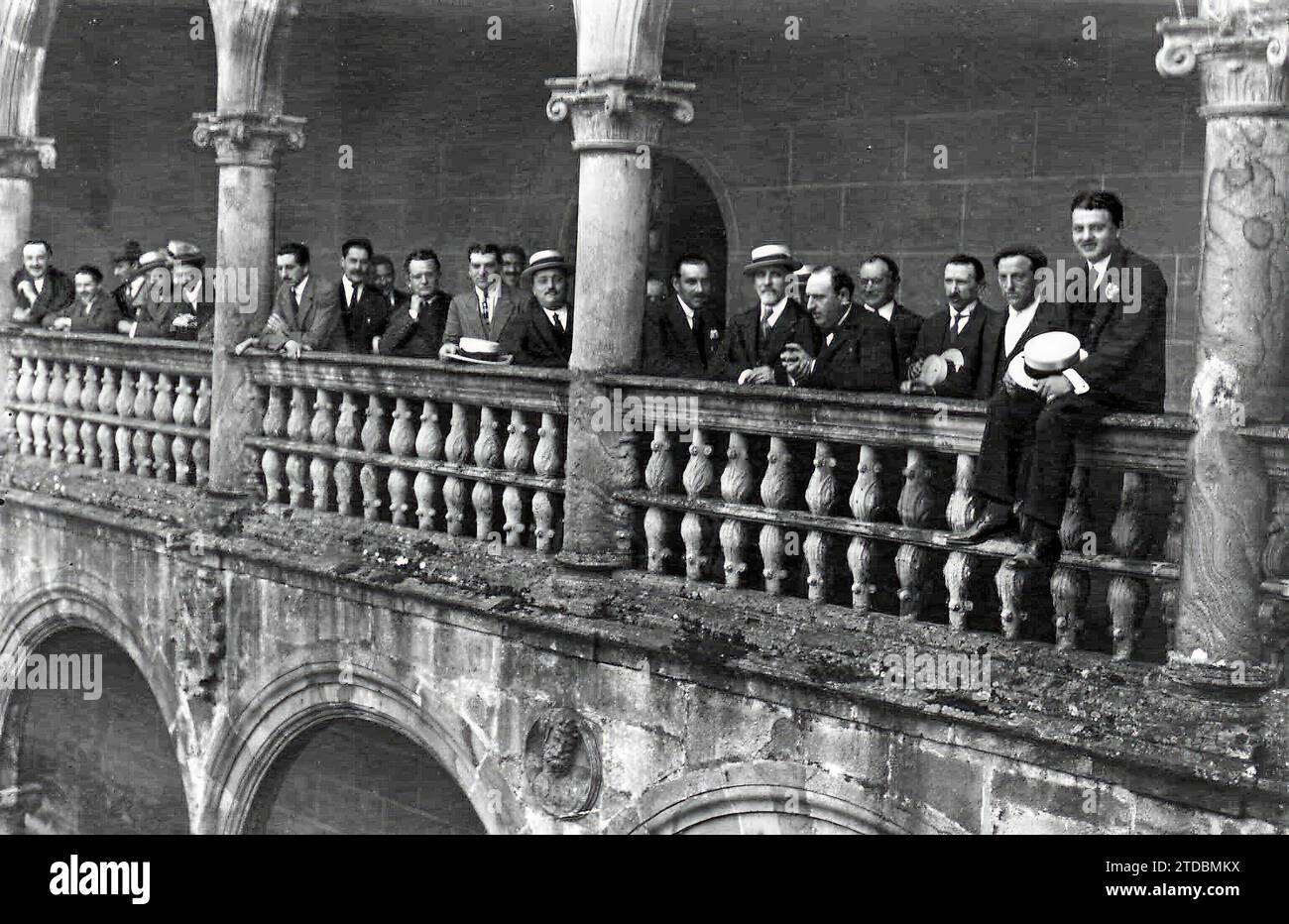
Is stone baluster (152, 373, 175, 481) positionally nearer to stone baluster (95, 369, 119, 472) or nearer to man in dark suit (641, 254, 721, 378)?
stone baluster (95, 369, 119, 472)

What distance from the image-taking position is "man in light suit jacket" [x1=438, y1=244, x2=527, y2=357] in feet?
32.1

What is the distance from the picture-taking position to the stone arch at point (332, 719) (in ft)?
29.7

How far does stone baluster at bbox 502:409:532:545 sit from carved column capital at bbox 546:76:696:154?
4.75 ft

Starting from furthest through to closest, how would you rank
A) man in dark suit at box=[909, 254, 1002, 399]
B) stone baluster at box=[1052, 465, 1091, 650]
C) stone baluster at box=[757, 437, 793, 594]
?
stone baluster at box=[757, 437, 793, 594] < man in dark suit at box=[909, 254, 1002, 399] < stone baluster at box=[1052, 465, 1091, 650]

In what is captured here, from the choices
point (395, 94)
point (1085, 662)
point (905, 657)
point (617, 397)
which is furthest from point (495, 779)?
point (395, 94)

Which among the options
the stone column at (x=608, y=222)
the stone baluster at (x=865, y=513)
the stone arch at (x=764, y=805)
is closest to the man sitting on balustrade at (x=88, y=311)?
the stone column at (x=608, y=222)

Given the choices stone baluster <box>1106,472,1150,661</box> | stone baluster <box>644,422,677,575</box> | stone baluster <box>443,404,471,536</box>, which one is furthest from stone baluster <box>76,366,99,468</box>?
stone baluster <box>1106,472,1150,661</box>

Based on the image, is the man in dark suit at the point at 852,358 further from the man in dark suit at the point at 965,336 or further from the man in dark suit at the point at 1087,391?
the man in dark suit at the point at 1087,391

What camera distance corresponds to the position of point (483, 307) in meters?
9.87

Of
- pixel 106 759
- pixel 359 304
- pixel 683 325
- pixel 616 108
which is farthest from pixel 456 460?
pixel 106 759

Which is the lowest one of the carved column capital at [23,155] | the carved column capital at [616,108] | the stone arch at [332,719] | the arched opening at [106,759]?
the arched opening at [106,759]

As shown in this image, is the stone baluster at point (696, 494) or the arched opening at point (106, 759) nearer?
the stone baluster at point (696, 494)

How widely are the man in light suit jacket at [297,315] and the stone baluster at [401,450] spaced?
106cm

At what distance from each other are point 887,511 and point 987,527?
4.33ft
